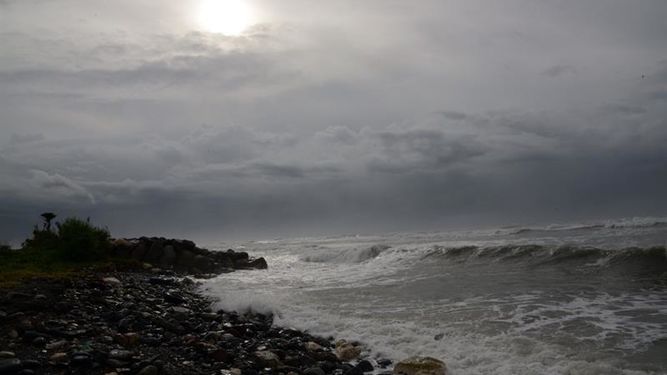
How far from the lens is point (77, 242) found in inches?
791

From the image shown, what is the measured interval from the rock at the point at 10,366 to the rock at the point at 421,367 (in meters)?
5.19

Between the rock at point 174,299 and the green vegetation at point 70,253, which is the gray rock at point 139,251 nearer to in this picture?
the green vegetation at point 70,253

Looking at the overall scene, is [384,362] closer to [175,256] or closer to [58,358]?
[58,358]

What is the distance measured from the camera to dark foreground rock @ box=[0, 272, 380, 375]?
22.5ft

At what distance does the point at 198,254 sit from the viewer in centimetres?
2775

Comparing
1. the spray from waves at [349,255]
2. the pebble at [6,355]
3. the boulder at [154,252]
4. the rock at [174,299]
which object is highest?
the boulder at [154,252]

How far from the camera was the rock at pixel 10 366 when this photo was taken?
606 cm

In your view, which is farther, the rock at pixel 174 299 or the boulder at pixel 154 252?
the boulder at pixel 154 252

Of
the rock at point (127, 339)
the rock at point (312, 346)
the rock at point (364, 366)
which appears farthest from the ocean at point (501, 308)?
the rock at point (127, 339)

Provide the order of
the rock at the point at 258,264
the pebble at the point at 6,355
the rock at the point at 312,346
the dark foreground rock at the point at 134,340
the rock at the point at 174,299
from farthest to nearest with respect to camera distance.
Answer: the rock at the point at 258,264
the rock at the point at 174,299
the rock at the point at 312,346
the dark foreground rock at the point at 134,340
the pebble at the point at 6,355

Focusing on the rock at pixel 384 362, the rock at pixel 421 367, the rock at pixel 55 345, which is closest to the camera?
the rock at pixel 55 345

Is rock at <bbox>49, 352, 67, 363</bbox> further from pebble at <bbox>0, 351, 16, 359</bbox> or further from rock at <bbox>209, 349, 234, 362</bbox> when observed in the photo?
rock at <bbox>209, 349, 234, 362</bbox>

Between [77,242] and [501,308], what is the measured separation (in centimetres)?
1687

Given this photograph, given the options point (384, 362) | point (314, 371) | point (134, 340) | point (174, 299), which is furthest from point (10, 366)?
point (174, 299)
